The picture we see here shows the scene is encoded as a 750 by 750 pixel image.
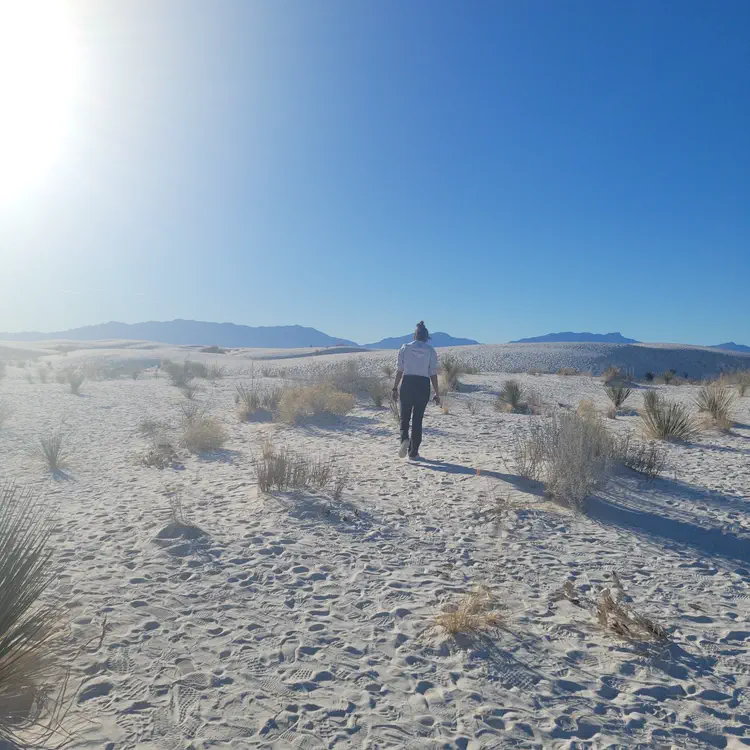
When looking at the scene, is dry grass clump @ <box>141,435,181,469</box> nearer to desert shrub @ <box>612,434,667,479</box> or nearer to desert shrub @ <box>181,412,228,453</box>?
desert shrub @ <box>181,412,228,453</box>

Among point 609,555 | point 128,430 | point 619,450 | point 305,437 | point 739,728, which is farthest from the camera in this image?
point 128,430

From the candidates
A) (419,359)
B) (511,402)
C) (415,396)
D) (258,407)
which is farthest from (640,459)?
(258,407)

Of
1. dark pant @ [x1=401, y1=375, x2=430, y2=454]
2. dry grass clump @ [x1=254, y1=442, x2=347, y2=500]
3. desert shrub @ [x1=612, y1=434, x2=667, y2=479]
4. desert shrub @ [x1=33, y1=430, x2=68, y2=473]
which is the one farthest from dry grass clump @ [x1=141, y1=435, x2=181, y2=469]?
desert shrub @ [x1=612, y1=434, x2=667, y2=479]

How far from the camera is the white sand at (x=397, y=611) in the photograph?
2.61 meters

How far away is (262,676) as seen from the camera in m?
2.94

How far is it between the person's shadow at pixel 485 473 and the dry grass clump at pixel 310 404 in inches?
179

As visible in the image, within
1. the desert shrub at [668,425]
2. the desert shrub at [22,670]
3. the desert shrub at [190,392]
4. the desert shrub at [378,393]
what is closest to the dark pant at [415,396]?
the desert shrub at [668,425]

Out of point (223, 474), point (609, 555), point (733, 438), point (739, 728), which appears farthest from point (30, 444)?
point (733, 438)

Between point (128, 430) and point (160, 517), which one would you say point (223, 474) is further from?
point (128, 430)

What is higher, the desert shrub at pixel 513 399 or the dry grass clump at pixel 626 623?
the desert shrub at pixel 513 399

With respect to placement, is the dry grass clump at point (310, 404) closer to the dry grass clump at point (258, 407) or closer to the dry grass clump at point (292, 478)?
the dry grass clump at point (258, 407)

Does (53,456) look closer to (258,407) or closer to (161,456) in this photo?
(161,456)

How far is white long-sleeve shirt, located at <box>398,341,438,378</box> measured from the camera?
7742 mm

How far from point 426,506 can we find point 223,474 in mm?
3092
